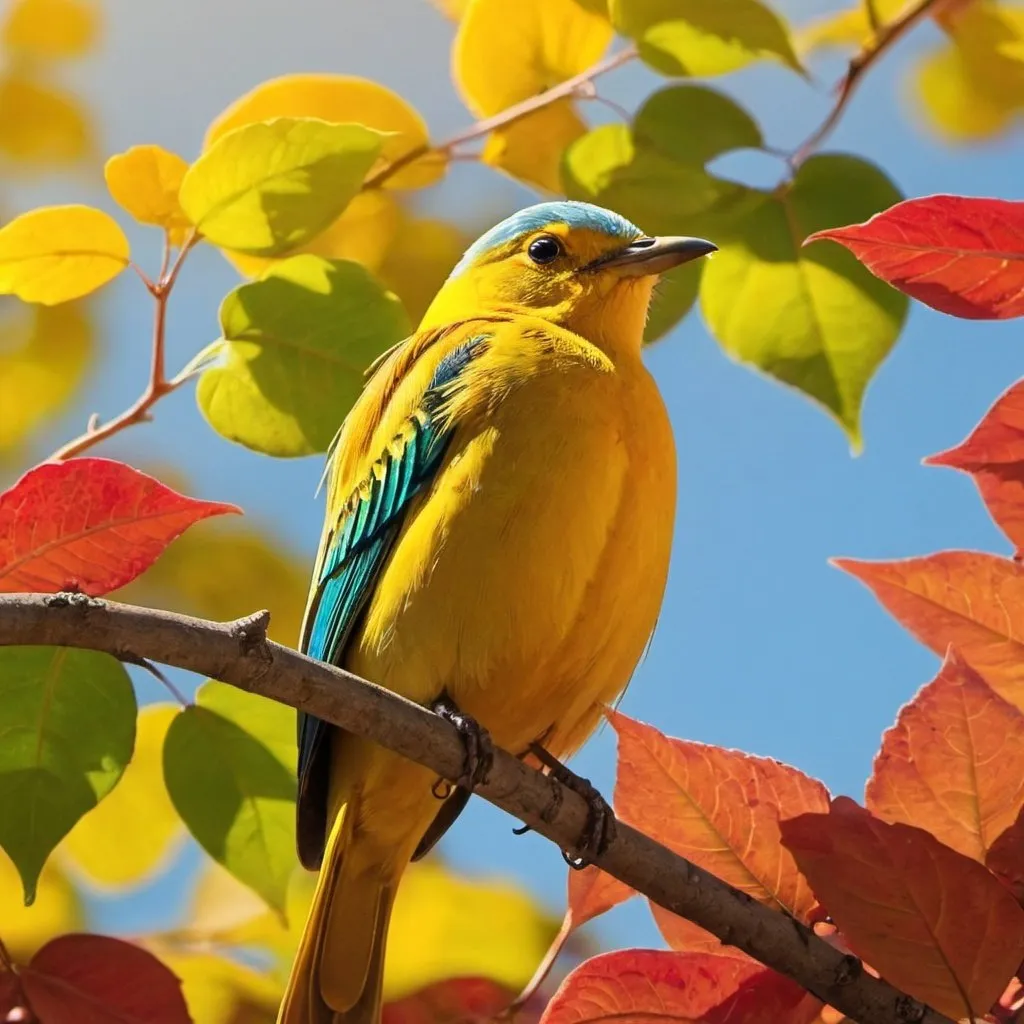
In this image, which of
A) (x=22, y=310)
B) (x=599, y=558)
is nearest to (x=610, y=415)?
(x=599, y=558)

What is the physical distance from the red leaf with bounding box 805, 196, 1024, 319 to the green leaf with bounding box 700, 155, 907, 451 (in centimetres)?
45

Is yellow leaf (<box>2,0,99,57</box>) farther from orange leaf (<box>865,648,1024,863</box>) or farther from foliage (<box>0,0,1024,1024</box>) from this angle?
orange leaf (<box>865,648,1024,863</box>)

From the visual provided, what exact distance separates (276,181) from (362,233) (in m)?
0.74

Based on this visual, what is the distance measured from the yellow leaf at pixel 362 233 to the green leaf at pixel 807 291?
668mm

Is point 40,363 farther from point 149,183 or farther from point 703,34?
point 703,34

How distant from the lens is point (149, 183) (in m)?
1.96

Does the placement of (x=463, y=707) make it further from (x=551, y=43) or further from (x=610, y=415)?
(x=551, y=43)

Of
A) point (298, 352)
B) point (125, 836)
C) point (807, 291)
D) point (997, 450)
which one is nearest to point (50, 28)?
point (298, 352)

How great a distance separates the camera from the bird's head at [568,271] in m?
2.60

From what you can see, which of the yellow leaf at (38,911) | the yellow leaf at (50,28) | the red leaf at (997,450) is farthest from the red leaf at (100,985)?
the yellow leaf at (50,28)

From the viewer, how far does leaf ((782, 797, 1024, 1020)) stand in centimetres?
137

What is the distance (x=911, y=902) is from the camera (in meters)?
1.38

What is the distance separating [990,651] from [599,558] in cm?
70

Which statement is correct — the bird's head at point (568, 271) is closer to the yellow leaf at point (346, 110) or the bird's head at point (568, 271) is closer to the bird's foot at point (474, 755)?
the yellow leaf at point (346, 110)
